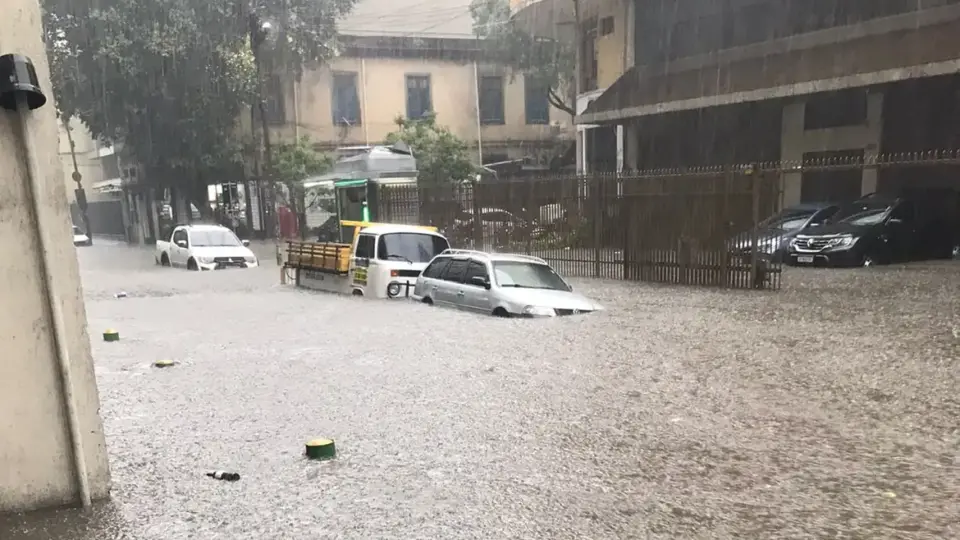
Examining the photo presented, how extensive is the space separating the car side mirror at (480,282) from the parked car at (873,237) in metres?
8.22

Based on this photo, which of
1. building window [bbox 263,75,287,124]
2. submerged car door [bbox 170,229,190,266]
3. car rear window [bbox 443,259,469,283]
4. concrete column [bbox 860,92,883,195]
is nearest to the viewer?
car rear window [bbox 443,259,469,283]

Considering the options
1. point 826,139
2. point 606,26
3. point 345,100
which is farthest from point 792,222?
point 345,100

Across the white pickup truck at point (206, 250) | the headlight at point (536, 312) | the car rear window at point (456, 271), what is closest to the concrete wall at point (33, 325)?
the headlight at point (536, 312)

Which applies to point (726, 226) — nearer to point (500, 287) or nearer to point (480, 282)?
point (500, 287)

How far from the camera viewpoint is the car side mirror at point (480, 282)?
11.2m

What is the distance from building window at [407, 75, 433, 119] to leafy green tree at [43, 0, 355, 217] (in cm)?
533

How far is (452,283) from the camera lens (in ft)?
38.8

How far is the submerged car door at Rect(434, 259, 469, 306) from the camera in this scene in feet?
38.2

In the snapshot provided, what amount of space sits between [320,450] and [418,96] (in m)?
32.3

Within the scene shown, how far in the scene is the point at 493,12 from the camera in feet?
106

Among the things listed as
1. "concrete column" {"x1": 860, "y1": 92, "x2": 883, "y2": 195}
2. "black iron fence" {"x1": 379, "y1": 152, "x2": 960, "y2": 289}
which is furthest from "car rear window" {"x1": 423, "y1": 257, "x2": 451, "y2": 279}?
"concrete column" {"x1": 860, "y1": 92, "x2": 883, "y2": 195}

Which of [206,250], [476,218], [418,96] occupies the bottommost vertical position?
[206,250]

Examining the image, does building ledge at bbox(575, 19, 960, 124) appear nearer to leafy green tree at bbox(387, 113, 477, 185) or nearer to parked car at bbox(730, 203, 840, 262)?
parked car at bbox(730, 203, 840, 262)

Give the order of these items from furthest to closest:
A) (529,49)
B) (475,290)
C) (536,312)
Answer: (529,49)
(475,290)
(536,312)
